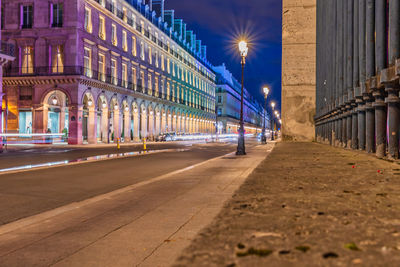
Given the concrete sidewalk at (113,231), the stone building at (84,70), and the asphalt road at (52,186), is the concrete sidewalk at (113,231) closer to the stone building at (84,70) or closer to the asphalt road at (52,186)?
the asphalt road at (52,186)

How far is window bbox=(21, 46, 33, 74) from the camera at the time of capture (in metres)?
43.1

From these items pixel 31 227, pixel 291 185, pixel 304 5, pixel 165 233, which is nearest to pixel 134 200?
pixel 31 227

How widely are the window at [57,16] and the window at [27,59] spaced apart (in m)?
3.78

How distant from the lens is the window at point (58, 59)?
42.5m

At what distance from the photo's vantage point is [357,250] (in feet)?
6.25

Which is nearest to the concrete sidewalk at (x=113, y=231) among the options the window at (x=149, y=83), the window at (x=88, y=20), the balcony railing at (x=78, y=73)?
the balcony railing at (x=78, y=73)

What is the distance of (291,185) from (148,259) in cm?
209

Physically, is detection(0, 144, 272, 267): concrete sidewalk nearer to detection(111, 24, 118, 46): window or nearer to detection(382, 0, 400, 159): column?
detection(382, 0, 400, 159): column

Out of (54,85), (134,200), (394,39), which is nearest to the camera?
(134,200)

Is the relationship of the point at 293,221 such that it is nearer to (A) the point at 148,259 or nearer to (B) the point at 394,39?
(A) the point at 148,259

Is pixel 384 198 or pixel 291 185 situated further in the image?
pixel 291 185

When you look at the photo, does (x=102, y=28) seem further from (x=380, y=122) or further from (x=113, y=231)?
(x=113, y=231)

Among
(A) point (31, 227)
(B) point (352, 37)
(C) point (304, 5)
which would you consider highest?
(C) point (304, 5)

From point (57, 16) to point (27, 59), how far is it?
18.9 ft
